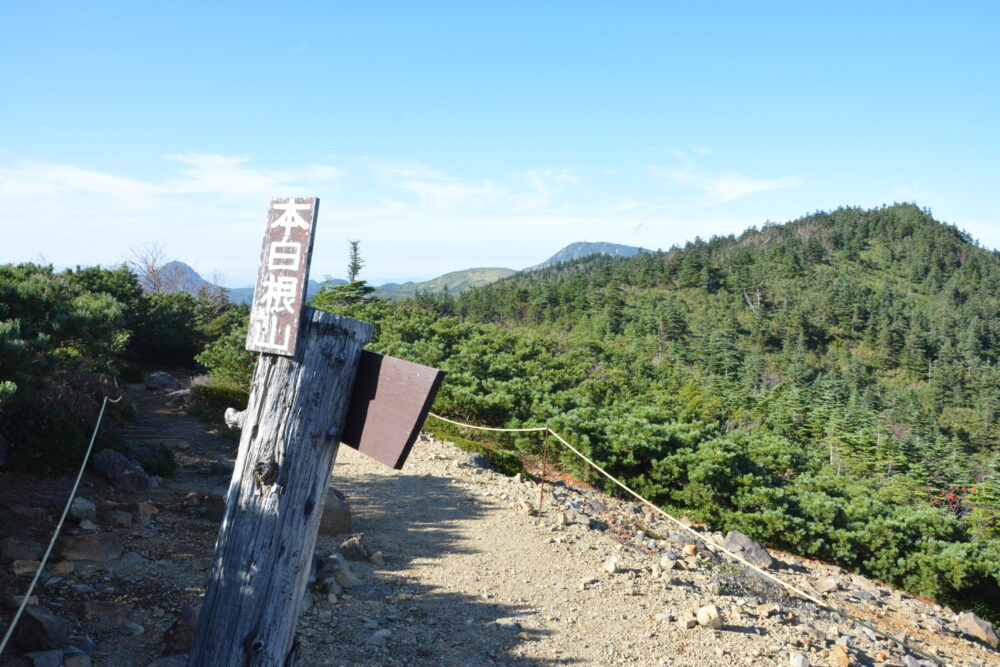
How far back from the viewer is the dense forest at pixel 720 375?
867cm

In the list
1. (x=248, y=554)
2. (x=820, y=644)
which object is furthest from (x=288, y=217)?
(x=820, y=644)

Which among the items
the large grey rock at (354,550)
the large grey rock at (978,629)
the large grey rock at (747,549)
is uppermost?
the large grey rock at (354,550)

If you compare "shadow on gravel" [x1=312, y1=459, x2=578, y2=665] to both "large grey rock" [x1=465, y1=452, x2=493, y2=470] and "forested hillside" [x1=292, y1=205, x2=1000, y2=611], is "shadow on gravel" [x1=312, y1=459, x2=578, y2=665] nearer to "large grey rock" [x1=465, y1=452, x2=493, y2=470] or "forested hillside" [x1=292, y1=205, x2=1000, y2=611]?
"large grey rock" [x1=465, y1=452, x2=493, y2=470]

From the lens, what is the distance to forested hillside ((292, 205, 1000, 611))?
935cm

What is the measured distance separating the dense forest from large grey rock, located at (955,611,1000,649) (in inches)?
38.7

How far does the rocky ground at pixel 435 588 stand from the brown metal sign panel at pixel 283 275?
2.38 m

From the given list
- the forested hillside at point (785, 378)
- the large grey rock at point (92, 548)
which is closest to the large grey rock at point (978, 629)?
the forested hillside at point (785, 378)

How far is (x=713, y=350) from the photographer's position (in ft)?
93.3

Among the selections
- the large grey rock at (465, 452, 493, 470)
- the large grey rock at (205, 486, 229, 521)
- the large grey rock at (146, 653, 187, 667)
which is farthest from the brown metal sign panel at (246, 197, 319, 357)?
the large grey rock at (465, 452, 493, 470)

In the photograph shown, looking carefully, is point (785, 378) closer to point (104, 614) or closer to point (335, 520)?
point (335, 520)

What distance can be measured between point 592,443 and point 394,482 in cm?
340

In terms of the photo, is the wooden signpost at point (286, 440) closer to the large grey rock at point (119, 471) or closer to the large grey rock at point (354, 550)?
the large grey rock at point (354, 550)

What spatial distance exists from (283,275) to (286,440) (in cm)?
47

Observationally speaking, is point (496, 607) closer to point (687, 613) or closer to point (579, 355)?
point (687, 613)
